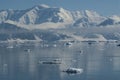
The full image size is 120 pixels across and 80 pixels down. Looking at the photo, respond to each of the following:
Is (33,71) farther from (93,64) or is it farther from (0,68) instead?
(93,64)

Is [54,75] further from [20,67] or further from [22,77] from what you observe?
[20,67]

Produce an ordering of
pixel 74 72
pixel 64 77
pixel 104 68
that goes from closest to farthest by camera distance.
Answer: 1. pixel 64 77
2. pixel 74 72
3. pixel 104 68

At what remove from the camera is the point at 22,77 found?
2928 inches

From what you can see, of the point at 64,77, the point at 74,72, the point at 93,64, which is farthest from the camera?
the point at 93,64

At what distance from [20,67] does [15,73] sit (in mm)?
9573

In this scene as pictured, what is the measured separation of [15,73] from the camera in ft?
262

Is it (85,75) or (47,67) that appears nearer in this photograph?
(85,75)

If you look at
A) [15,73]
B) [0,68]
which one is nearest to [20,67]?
[0,68]

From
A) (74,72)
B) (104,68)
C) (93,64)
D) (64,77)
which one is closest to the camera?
(64,77)

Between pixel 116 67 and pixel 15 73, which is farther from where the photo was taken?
pixel 116 67

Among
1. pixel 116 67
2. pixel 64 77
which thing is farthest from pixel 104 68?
pixel 64 77

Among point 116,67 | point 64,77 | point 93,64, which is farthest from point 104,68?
point 64,77

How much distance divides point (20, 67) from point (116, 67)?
17802mm

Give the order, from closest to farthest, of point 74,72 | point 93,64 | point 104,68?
point 74,72, point 104,68, point 93,64
